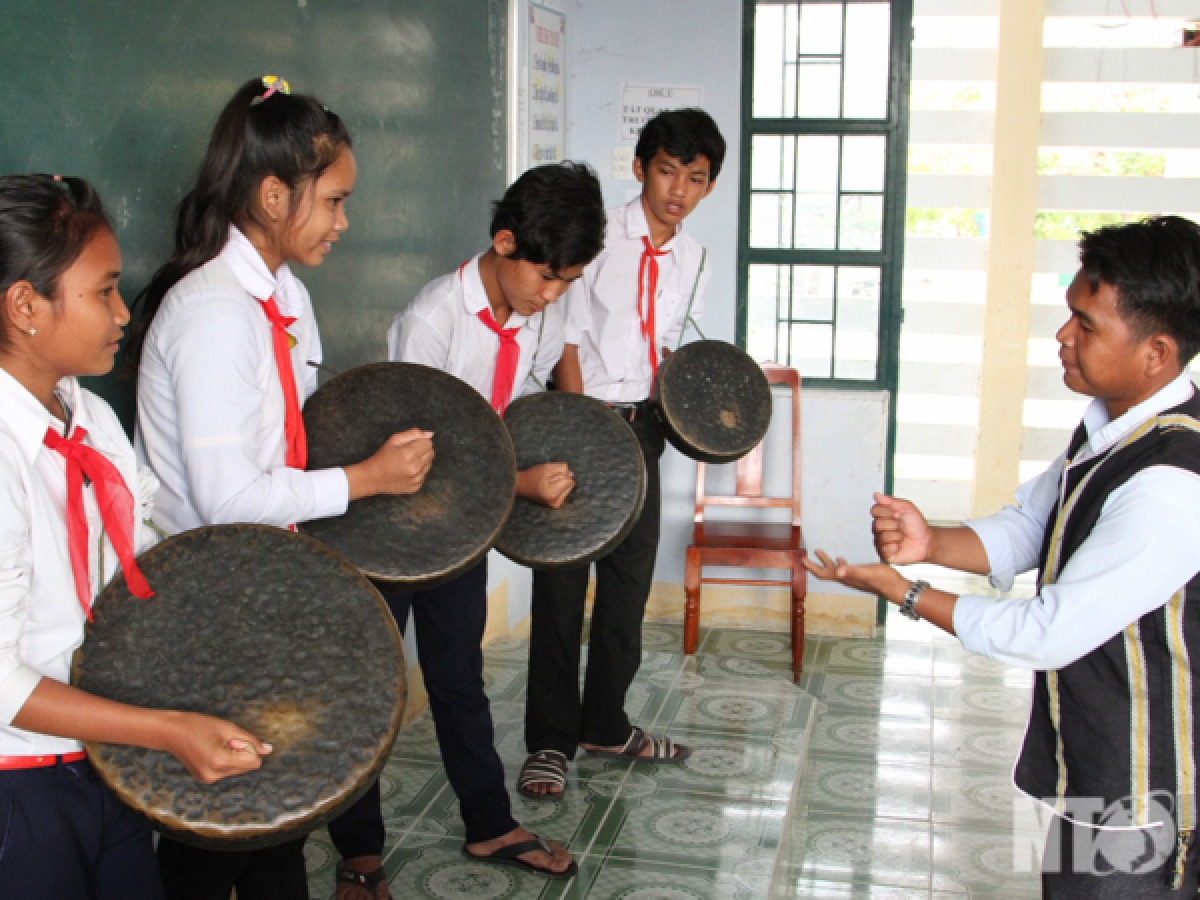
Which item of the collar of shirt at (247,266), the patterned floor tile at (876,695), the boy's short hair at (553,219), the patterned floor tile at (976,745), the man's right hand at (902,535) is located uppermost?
the boy's short hair at (553,219)

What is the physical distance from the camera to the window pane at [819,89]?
4.42 m

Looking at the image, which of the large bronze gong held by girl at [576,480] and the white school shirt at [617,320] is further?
the white school shirt at [617,320]

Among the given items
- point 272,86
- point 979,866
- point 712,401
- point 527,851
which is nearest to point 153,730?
point 272,86

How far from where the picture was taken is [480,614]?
2457mm

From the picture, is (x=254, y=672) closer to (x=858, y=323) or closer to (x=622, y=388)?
(x=622, y=388)

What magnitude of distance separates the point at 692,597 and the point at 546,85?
193 centimetres

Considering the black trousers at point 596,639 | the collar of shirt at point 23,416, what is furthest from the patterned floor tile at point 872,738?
the collar of shirt at point 23,416

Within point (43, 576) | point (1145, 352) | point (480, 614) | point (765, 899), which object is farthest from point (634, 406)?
point (43, 576)

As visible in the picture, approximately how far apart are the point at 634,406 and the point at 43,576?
6.41ft

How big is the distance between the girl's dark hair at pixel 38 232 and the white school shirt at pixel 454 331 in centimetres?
105

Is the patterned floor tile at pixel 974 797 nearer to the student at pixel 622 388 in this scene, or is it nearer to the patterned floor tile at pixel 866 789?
the patterned floor tile at pixel 866 789

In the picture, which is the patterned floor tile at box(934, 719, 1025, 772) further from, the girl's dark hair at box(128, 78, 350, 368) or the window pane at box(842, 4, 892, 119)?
the girl's dark hair at box(128, 78, 350, 368)

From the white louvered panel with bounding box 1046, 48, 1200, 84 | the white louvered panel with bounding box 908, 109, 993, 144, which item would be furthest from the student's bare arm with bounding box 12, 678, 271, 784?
the white louvered panel with bounding box 1046, 48, 1200, 84

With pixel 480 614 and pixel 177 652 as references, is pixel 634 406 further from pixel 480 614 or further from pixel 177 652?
pixel 177 652
